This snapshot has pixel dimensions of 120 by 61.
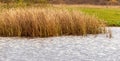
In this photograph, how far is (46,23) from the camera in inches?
854

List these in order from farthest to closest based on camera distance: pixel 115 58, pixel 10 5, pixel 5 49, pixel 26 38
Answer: pixel 10 5 < pixel 26 38 < pixel 5 49 < pixel 115 58

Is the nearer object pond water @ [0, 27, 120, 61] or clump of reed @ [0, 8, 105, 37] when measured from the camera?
pond water @ [0, 27, 120, 61]

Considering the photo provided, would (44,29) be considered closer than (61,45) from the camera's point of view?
No

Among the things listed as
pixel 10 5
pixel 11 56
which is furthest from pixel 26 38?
pixel 10 5

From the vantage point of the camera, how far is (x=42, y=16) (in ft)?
72.4

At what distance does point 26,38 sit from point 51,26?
4.10 ft

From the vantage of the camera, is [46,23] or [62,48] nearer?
[62,48]

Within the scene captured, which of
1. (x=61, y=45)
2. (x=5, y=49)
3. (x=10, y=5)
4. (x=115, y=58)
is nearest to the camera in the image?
(x=115, y=58)

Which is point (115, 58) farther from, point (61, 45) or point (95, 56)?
point (61, 45)

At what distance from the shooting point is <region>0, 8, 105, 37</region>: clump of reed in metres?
21.7

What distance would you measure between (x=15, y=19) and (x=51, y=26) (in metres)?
1.63

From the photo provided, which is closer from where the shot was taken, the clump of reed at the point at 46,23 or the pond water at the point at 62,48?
the pond water at the point at 62,48

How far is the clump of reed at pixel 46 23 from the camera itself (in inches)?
853

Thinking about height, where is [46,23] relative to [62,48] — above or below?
above
